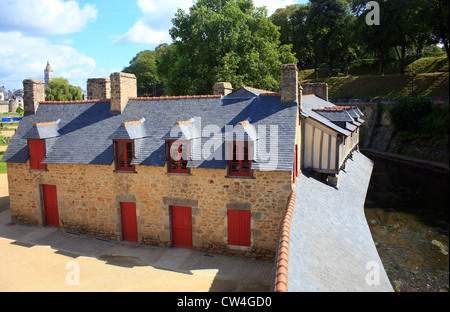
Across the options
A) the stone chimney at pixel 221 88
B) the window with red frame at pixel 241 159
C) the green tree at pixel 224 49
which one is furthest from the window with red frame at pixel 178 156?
the green tree at pixel 224 49

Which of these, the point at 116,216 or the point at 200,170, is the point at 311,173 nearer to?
the point at 200,170

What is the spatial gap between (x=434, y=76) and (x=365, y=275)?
116 feet

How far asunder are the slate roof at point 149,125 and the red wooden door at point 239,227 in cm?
165

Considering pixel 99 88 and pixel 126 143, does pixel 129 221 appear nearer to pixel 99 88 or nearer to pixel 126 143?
pixel 126 143

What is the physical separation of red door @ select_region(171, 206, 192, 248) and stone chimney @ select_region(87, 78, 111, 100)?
715cm

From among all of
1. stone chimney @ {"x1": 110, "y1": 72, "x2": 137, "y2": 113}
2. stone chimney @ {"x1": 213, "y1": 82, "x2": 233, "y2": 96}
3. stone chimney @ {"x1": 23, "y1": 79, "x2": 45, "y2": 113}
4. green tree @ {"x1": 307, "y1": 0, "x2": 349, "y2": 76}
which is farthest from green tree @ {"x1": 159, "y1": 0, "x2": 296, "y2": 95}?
green tree @ {"x1": 307, "y1": 0, "x2": 349, "y2": 76}

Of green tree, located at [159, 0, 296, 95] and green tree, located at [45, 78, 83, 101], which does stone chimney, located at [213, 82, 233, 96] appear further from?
green tree, located at [45, 78, 83, 101]

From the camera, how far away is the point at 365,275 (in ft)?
20.4

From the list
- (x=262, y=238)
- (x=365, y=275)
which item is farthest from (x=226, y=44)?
(x=365, y=275)

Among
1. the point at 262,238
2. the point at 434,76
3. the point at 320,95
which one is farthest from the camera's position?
the point at 434,76

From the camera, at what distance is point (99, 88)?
49.7 feet

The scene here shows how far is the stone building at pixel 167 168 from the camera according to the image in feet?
33.2

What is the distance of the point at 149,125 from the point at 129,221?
359 cm

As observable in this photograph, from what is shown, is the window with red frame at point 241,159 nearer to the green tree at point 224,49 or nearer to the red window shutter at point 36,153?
the red window shutter at point 36,153
